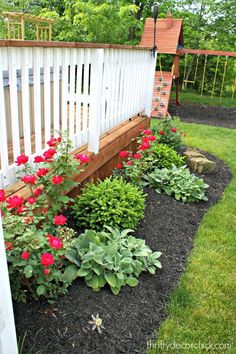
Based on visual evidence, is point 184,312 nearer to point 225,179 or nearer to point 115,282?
point 115,282

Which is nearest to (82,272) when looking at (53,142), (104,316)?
(104,316)

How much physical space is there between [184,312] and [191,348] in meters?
0.27

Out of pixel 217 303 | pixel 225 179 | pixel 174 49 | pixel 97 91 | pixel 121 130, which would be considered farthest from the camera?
pixel 174 49

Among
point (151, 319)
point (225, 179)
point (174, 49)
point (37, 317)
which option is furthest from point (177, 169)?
point (174, 49)

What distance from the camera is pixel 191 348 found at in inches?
78.1

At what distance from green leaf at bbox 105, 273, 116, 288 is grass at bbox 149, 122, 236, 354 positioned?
0.40m

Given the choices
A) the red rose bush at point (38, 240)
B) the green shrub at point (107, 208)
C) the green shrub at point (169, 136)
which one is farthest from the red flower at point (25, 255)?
the green shrub at point (169, 136)

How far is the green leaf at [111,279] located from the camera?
2.17 m

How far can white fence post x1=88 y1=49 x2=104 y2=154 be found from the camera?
302cm

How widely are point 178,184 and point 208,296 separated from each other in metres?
1.64

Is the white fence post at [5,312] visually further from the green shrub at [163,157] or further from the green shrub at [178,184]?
the green shrub at [163,157]

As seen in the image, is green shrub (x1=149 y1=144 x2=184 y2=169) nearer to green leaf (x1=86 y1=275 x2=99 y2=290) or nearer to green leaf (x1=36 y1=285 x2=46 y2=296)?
green leaf (x1=86 y1=275 x2=99 y2=290)

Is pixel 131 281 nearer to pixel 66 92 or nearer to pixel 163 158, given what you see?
pixel 66 92

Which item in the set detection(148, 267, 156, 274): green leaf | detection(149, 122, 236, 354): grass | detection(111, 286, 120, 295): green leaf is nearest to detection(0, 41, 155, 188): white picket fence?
detection(111, 286, 120, 295): green leaf
